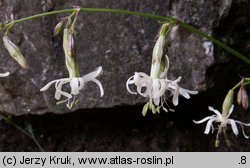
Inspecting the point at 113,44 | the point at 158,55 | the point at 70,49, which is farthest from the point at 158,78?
the point at 113,44

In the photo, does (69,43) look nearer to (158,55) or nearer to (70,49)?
(70,49)

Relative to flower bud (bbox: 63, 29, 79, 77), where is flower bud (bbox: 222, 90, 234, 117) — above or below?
below

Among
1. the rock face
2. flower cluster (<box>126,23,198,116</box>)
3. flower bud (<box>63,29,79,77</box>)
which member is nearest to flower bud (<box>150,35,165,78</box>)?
flower cluster (<box>126,23,198,116</box>)

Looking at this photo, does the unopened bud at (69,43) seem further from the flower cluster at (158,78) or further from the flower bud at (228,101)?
the flower bud at (228,101)

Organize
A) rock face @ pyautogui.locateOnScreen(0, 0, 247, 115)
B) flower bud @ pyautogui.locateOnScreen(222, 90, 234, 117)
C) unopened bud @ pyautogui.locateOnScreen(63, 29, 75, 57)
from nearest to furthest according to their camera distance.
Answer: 1. unopened bud @ pyautogui.locateOnScreen(63, 29, 75, 57)
2. flower bud @ pyautogui.locateOnScreen(222, 90, 234, 117)
3. rock face @ pyautogui.locateOnScreen(0, 0, 247, 115)

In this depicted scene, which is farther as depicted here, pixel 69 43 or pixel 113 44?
pixel 113 44

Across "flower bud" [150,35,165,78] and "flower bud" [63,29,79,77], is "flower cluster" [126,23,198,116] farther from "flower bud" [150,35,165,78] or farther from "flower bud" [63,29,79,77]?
"flower bud" [63,29,79,77]

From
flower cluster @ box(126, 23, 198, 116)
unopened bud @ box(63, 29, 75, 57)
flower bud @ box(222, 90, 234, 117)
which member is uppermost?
unopened bud @ box(63, 29, 75, 57)

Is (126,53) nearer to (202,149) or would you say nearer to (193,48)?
(193,48)

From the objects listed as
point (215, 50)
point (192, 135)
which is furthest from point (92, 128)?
point (215, 50)
